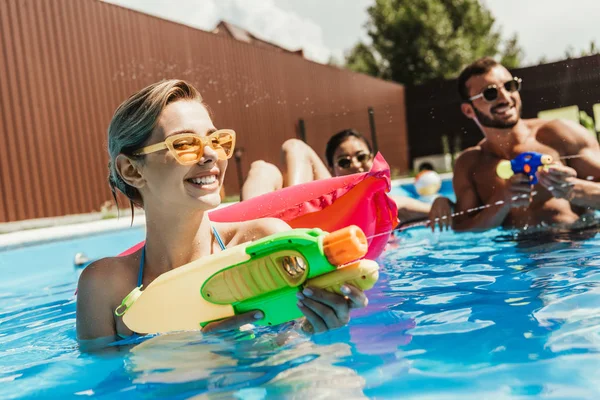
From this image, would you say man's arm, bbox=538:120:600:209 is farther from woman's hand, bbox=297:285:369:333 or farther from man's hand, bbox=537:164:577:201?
woman's hand, bbox=297:285:369:333

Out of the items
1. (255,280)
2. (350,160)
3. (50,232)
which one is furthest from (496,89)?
(50,232)

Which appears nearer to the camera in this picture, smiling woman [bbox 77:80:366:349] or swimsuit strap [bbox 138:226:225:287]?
smiling woman [bbox 77:80:366:349]

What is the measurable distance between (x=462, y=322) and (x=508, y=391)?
735 millimetres

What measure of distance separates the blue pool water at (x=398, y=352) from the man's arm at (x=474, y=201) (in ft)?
2.63

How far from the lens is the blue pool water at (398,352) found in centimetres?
162

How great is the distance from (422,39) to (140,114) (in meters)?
29.7

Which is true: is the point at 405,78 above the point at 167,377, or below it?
above

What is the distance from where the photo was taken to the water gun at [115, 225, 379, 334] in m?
1.64

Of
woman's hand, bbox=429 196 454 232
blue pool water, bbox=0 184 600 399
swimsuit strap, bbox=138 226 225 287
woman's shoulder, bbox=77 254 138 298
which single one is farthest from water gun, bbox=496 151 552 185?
woman's shoulder, bbox=77 254 138 298

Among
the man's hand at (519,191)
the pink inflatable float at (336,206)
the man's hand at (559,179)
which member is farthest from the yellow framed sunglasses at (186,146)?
the man's hand at (519,191)

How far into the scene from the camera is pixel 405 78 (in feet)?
101

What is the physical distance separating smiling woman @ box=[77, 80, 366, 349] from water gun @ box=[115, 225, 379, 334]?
8 centimetres

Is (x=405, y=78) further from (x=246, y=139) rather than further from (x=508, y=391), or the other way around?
(x=508, y=391)

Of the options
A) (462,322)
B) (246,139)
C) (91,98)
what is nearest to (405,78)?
(246,139)
